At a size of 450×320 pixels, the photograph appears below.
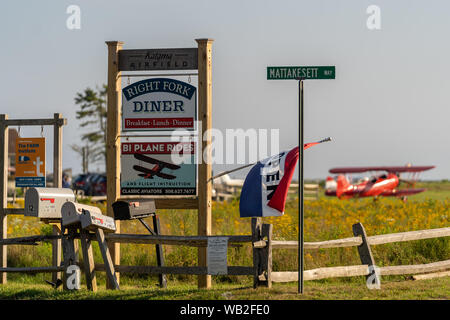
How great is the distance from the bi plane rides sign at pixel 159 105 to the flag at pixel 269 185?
1.92 m

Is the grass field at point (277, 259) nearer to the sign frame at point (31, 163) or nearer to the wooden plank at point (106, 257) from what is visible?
the wooden plank at point (106, 257)

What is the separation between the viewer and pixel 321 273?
35.2ft

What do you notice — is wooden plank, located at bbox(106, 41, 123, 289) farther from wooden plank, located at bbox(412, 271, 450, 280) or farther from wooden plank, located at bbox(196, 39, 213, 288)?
wooden plank, located at bbox(412, 271, 450, 280)

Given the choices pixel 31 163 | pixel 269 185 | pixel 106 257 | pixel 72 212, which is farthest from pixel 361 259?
pixel 31 163

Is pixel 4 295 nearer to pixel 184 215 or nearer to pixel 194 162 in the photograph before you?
pixel 194 162

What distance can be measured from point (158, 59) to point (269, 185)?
3.35m

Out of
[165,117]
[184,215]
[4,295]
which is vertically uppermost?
[165,117]

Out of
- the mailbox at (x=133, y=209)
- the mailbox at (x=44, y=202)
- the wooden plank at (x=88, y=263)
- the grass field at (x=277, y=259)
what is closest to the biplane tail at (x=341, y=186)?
the grass field at (x=277, y=259)

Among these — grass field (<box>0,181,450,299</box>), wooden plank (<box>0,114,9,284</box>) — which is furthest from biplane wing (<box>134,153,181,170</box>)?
Answer: wooden plank (<box>0,114,9,284</box>)

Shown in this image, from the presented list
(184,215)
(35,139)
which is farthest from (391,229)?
(35,139)

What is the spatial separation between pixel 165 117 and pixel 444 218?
866cm

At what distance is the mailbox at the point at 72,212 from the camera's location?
34.6 feet

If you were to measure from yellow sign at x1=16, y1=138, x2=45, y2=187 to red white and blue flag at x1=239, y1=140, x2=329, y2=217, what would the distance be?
4664 mm
